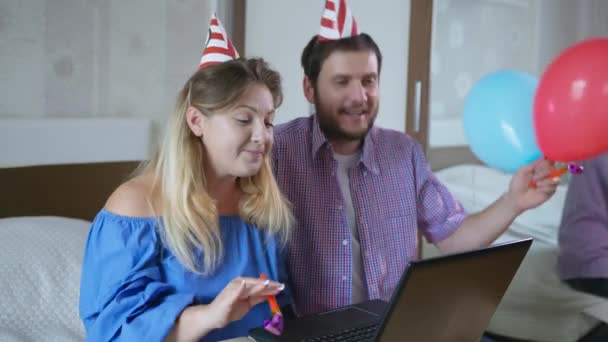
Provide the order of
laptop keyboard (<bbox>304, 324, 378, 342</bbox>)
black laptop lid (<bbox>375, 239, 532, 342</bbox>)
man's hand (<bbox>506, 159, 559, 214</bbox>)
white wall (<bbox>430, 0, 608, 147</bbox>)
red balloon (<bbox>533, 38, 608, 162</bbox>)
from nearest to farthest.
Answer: black laptop lid (<bbox>375, 239, 532, 342</bbox>)
laptop keyboard (<bbox>304, 324, 378, 342</bbox>)
red balloon (<bbox>533, 38, 608, 162</bbox>)
man's hand (<bbox>506, 159, 559, 214</bbox>)
white wall (<bbox>430, 0, 608, 147</bbox>)

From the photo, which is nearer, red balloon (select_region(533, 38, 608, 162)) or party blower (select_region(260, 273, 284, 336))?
party blower (select_region(260, 273, 284, 336))

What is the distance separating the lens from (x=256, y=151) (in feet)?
4.55

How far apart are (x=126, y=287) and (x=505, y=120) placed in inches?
41.4

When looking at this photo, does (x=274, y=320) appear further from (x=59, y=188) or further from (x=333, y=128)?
(x=59, y=188)

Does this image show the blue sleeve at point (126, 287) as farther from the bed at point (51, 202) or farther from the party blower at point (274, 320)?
the bed at point (51, 202)

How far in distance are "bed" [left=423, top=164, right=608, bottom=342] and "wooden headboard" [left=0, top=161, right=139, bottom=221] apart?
1382mm

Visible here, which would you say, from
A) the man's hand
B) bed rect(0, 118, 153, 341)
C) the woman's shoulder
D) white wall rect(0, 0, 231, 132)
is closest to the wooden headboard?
bed rect(0, 118, 153, 341)

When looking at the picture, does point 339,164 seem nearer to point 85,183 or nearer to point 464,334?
point 464,334

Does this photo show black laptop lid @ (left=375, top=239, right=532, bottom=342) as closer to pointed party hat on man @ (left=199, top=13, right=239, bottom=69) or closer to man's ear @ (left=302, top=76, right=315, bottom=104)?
pointed party hat on man @ (left=199, top=13, right=239, bottom=69)

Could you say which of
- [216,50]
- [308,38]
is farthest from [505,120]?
[308,38]

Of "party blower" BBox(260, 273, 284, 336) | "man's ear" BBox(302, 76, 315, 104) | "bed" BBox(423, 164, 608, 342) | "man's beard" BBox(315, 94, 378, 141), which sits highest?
"man's ear" BBox(302, 76, 315, 104)

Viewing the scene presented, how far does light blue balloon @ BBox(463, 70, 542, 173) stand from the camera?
5.53 ft

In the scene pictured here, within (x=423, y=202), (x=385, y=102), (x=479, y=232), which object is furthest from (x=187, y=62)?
(x=479, y=232)

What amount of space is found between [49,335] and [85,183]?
68 cm
